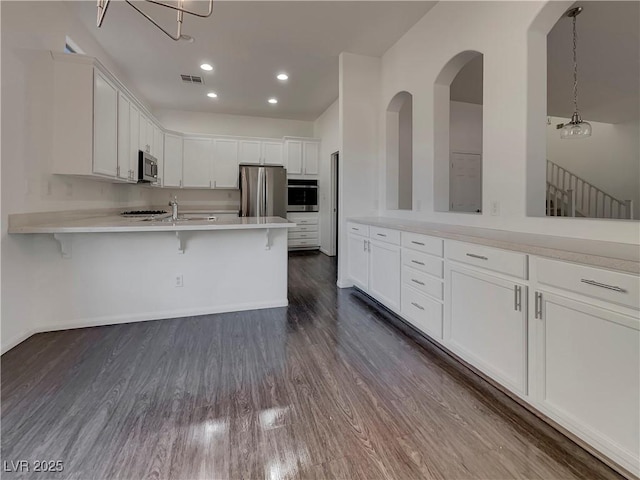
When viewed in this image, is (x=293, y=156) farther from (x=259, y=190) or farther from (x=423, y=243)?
(x=423, y=243)

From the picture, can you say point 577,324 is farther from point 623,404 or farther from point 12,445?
point 12,445

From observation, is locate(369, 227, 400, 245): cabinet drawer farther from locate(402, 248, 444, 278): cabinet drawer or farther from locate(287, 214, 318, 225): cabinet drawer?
locate(287, 214, 318, 225): cabinet drawer

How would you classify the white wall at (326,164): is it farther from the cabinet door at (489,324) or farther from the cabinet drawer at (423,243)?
the cabinet door at (489,324)

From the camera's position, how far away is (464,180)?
5.82 m

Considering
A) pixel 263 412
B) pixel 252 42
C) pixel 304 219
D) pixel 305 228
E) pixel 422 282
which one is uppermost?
pixel 252 42

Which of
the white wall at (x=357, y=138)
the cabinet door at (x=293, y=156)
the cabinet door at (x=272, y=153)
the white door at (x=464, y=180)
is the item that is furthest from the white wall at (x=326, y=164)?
the white door at (x=464, y=180)

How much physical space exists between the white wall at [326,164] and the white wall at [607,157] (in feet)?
16.4

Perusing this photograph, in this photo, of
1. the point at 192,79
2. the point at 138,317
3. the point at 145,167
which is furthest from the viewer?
the point at 192,79

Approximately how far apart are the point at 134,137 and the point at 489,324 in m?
4.26

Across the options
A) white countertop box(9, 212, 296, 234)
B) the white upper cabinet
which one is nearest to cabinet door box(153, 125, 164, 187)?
white countertop box(9, 212, 296, 234)

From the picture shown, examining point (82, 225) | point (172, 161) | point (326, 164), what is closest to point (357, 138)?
point (326, 164)

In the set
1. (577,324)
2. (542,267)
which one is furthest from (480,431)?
(542,267)

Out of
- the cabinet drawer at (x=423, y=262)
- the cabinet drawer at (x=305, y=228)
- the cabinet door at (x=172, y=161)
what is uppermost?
the cabinet door at (x=172, y=161)

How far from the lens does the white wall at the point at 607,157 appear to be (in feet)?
19.5
